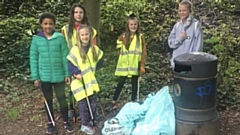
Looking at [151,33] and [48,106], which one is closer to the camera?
[48,106]

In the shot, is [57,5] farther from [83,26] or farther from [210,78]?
[210,78]

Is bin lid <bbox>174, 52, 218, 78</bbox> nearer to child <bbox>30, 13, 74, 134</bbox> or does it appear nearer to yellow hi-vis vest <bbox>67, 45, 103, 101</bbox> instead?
yellow hi-vis vest <bbox>67, 45, 103, 101</bbox>

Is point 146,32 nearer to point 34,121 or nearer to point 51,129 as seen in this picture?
point 34,121

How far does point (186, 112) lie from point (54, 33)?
2.03 m

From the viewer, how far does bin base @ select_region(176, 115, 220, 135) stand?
518 cm

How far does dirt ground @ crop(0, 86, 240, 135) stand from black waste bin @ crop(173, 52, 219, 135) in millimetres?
770

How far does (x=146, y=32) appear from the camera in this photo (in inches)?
476

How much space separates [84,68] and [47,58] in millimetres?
504

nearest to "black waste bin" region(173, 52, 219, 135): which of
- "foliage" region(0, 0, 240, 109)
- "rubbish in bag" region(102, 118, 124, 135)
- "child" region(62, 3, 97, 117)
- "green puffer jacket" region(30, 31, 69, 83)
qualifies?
"rubbish in bag" region(102, 118, 124, 135)

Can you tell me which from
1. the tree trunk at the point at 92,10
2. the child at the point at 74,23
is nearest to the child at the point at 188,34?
the child at the point at 74,23

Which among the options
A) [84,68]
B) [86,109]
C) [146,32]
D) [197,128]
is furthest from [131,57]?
[146,32]

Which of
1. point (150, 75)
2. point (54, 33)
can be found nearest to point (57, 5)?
A: point (150, 75)

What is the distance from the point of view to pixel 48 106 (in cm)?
590

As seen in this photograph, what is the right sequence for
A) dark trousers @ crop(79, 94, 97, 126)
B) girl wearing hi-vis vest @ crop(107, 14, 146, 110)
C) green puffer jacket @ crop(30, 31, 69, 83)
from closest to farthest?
green puffer jacket @ crop(30, 31, 69, 83)
dark trousers @ crop(79, 94, 97, 126)
girl wearing hi-vis vest @ crop(107, 14, 146, 110)
